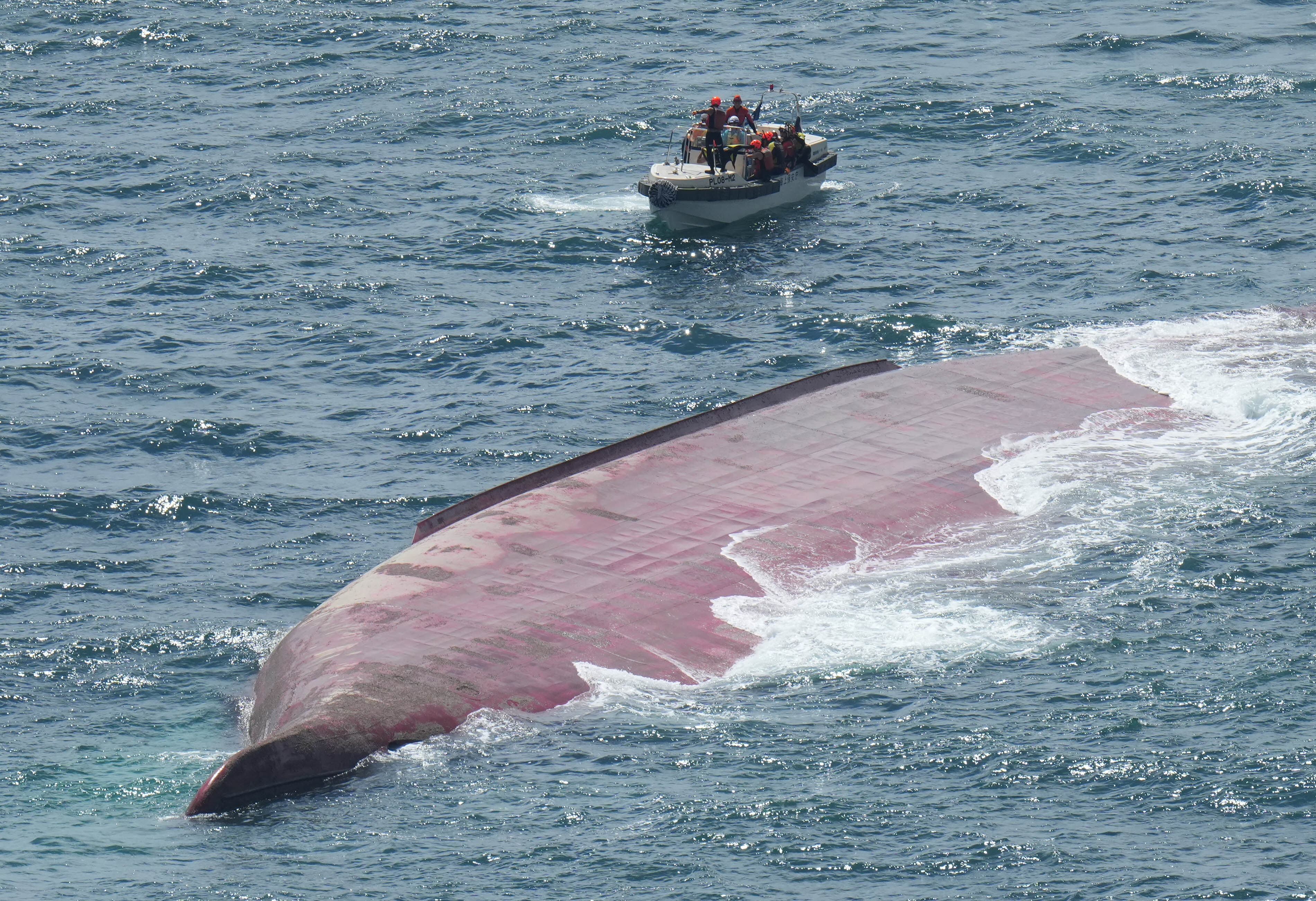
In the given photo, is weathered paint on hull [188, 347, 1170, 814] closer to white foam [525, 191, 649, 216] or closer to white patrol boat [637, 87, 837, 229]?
white patrol boat [637, 87, 837, 229]

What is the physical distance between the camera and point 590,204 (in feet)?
194

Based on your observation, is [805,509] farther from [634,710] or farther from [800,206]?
[800,206]

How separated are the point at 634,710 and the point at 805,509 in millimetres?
7997

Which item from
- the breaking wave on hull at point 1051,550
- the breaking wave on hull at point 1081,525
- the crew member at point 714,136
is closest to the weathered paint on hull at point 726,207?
the crew member at point 714,136

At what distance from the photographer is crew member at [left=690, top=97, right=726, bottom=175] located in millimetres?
56438

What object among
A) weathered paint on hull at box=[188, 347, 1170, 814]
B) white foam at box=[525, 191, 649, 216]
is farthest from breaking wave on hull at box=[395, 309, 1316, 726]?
white foam at box=[525, 191, 649, 216]

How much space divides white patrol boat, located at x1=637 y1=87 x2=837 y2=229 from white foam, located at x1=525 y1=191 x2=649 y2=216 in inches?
28.0

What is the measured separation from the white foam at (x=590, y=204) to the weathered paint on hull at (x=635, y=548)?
17306 mm

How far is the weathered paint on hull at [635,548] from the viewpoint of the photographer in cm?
2961

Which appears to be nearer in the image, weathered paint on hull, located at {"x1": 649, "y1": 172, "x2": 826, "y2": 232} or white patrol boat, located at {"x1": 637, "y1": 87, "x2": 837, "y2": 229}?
white patrol boat, located at {"x1": 637, "y1": 87, "x2": 837, "y2": 229}

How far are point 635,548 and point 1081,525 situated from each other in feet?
30.9

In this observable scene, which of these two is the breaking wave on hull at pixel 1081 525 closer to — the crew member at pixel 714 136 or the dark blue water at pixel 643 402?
the dark blue water at pixel 643 402

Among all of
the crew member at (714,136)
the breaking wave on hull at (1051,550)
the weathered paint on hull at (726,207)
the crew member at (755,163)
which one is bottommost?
the breaking wave on hull at (1051,550)

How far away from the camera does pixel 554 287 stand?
5272 centimetres
